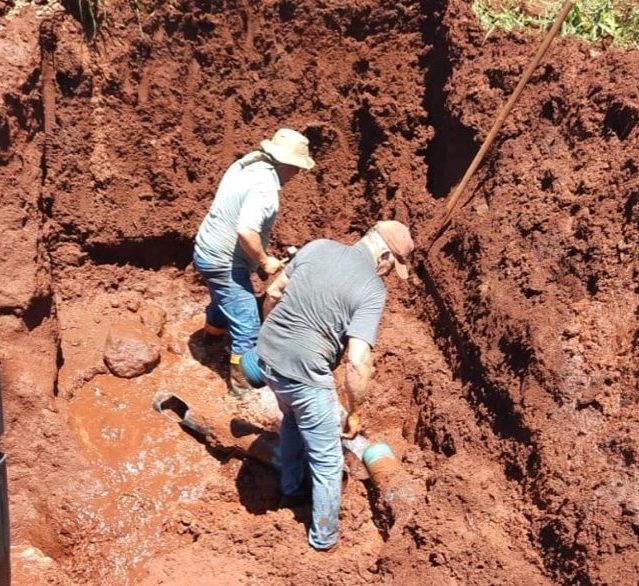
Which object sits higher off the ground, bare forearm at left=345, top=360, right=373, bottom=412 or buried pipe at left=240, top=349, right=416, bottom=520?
bare forearm at left=345, top=360, right=373, bottom=412

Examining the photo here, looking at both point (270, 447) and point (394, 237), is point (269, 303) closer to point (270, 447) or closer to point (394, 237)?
point (394, 237)

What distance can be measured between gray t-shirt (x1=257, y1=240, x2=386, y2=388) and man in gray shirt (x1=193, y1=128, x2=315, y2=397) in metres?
0.80

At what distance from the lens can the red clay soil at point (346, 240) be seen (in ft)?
13.5

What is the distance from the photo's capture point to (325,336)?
4.02 metres

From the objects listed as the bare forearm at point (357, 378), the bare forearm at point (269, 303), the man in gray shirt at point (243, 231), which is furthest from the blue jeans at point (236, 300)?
the bare forearm at point (357, 378)

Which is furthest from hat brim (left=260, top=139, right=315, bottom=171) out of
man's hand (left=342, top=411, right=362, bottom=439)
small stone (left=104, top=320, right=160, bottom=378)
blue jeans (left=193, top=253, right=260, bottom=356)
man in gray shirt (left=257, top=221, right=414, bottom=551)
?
small stone (left=104, top=320, right=160, bottom=378)

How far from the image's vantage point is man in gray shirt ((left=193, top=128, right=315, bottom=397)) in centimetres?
482

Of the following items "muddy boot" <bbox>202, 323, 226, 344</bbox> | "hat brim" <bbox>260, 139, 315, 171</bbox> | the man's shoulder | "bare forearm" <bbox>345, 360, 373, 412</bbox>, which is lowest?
"muddy boot" <bbox>202, 323, 226, 344</bbox>

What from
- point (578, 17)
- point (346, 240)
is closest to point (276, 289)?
point (346, 240)

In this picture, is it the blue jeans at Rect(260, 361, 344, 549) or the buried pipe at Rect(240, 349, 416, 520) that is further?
the buried pipe at Rect(240, 349, 416, 520)

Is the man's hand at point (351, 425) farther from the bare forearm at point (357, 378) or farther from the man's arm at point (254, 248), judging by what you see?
the man's arm at point (254, 248)

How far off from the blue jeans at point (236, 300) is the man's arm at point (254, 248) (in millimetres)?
333

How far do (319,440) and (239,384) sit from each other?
4.64 ft

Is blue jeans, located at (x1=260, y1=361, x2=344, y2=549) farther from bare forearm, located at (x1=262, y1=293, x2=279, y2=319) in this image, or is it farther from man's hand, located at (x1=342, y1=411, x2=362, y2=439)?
bare forearm, located at (x1=262, y1=293, x2=279, y2=319)
